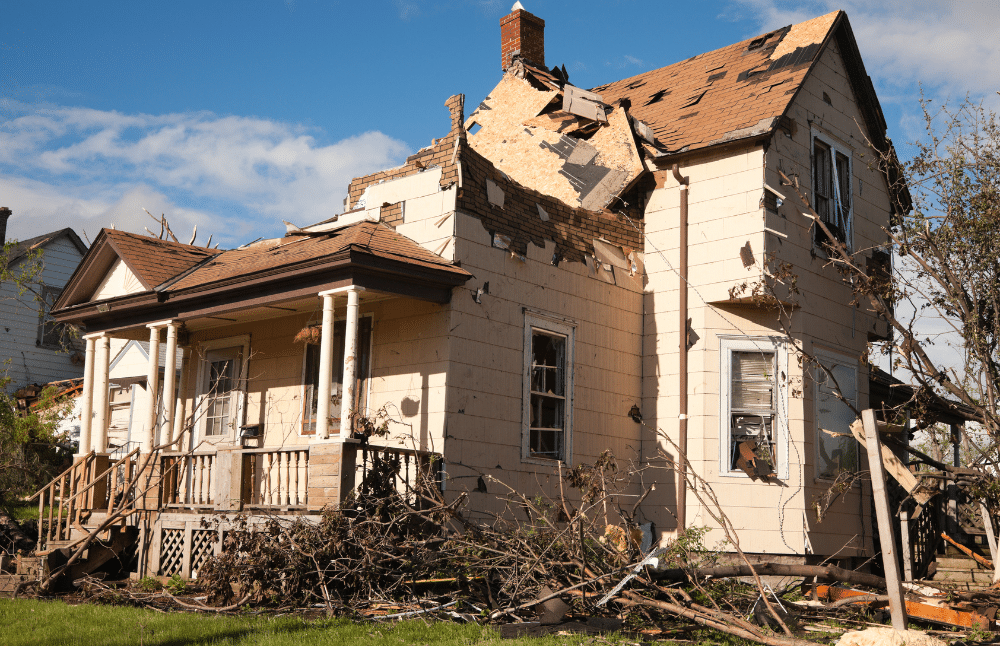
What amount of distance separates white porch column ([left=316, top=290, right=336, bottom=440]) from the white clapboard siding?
61.4 feet

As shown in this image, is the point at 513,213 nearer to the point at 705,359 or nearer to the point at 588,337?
the point at 588,337

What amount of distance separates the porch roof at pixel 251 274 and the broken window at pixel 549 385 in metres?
1.68

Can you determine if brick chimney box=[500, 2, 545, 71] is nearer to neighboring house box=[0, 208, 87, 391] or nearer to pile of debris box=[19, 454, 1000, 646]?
pile of debris box=[19, 454, 1000, 646]

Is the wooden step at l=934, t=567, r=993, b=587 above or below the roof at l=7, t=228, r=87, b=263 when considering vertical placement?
below

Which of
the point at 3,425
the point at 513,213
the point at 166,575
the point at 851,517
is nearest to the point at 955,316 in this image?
the point at 851,517

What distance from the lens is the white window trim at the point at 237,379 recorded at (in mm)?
13727

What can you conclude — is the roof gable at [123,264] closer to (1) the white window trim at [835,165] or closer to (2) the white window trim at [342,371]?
(2) the white window trim at [342,371]

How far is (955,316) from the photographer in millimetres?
12203

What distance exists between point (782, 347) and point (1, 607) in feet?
31.6

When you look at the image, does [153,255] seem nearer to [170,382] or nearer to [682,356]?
[170,382]

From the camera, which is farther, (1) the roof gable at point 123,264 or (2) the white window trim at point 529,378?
(1) the roof gable at point 123,264

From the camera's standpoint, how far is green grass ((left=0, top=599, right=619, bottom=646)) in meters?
7.13

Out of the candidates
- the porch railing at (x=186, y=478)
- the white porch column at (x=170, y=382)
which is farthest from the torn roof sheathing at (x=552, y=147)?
the porch railing at (x=186, y=478)

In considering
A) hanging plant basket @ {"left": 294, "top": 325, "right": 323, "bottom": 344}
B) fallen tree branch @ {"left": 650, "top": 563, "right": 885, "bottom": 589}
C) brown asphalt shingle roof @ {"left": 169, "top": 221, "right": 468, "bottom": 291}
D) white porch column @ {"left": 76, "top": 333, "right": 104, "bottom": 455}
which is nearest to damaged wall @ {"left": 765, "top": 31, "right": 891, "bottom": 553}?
fallen tree branch @ {"left": 650, "top": 563, "right": 885, "bottom": 589}
